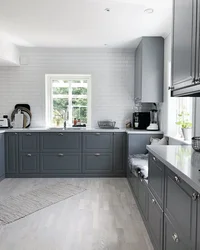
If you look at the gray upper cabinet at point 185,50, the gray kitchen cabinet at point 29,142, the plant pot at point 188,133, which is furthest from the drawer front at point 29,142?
the gray upper cabinet at point 185,50

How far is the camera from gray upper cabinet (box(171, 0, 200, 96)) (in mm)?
1877

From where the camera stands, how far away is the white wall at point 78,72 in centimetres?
522

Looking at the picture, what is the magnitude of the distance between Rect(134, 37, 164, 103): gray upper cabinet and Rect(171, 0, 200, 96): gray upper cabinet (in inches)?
77.9

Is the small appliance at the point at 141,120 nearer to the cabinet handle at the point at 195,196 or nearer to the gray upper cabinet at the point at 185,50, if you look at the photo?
the gray upper cabinet at the point at 185,50

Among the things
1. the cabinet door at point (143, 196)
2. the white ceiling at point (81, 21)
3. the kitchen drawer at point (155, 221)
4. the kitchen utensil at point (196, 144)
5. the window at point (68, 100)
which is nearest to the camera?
the kitchen drawer at point (155, 221)

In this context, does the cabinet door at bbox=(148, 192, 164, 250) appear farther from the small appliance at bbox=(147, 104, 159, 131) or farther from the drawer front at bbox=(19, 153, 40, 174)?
the drawer front at bbox=(19, 153, 40, 174)

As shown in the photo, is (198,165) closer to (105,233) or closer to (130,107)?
(105,233)

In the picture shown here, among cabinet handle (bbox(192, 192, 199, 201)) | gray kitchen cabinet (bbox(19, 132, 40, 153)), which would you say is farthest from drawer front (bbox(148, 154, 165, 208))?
gray kitchen cabinet (bbox(19, 132, 40, 153))

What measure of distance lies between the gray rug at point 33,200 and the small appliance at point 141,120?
169 centimetres

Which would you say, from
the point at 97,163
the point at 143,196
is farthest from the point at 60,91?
the point at 143,196

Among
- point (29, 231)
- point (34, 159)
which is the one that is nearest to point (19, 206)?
point (29, 231)

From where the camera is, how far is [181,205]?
1.61 m

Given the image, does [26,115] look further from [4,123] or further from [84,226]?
[84,226]

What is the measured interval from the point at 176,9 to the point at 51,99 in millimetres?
3546
